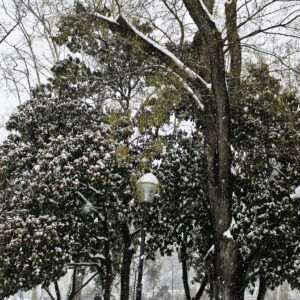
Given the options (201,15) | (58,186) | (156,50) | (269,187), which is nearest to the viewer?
(201,15)

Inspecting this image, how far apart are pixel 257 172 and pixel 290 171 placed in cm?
80

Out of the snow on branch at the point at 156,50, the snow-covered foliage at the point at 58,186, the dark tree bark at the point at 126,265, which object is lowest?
the dark tree bark at the point at 126,265

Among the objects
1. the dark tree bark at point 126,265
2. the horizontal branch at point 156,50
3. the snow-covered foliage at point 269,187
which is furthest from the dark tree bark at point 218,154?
the dark tree bark at point 126,265

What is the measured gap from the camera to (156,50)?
8.59 m

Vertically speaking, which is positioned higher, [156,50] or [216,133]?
[156,50]

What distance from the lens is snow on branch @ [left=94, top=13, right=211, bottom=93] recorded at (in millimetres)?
8258

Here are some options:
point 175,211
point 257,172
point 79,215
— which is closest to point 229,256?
point 257,172

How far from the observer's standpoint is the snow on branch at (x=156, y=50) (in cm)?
826

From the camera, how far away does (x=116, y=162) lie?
30.2ft

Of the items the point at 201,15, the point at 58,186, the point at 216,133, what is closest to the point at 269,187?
the point at 216,133

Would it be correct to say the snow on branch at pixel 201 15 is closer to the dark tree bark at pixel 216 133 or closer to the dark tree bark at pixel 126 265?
the dark tree bark at pixel 216 133

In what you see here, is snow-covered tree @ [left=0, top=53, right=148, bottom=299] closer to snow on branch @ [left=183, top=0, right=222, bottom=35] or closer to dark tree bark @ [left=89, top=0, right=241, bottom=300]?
dark tree bark @ [left=89, top=0, right=241, bottom=300]

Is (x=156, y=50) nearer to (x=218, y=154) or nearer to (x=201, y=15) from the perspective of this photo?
(x=201, y=15)

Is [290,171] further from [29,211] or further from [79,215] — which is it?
[29,211]
